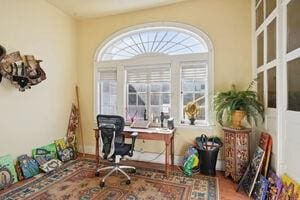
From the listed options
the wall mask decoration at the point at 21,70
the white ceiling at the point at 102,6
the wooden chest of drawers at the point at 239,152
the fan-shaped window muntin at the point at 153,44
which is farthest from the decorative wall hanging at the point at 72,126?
the wooden chest of drawers at the point at 239,152

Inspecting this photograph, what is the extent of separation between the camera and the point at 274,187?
212 cm

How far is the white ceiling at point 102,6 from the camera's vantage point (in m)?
3.50

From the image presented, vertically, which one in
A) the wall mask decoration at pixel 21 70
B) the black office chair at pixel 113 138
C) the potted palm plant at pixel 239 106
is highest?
the wall mask decoration at pixel 21 70

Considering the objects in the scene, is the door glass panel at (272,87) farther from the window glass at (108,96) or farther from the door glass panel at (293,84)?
the window glass at (108,96)

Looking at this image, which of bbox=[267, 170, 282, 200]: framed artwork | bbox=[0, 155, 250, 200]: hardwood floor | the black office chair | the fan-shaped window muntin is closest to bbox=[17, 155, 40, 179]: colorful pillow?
bbox=[0, 155, 250, 200]: hardwood floor

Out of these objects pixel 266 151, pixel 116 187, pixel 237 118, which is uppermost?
pixel 237 118

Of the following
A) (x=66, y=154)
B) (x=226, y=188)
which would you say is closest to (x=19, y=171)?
(x=66, y=154)

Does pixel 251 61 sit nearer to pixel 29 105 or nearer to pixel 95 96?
pixel 95 96

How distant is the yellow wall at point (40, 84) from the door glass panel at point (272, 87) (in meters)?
3.76

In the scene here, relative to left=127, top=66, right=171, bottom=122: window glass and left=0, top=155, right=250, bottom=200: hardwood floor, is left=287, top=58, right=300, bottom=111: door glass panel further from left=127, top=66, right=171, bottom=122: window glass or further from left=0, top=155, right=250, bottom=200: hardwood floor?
left=127, top=66, right=171, bottom=122: window glass

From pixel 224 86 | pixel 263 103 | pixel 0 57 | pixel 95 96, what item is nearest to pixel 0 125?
pixel 0 57

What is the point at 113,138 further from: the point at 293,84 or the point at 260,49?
the point at 260,49

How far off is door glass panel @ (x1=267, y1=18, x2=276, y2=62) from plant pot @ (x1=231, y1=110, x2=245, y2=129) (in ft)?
2.73

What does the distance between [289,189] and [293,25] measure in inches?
66.9
